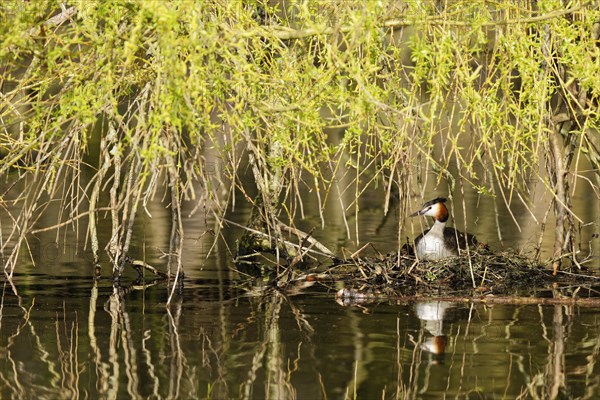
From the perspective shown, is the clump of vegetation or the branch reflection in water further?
the clump of vegetation

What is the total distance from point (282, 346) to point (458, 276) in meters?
3.15

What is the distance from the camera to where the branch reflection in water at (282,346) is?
7590 mm

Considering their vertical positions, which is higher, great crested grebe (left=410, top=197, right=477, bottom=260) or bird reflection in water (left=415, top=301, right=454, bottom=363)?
great crested grebe (left=410, top=197, right=477, bottom=260)

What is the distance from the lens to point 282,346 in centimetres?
884

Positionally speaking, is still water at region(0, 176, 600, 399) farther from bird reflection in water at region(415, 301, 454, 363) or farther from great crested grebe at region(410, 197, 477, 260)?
great crested grebe at region(410, 197, 477, 260)

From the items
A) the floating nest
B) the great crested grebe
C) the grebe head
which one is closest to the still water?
the floating nest

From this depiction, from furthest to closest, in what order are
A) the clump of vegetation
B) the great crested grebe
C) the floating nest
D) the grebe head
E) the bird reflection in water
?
1. the grebe head
2. the great crested grebe
3. the floating nest
4. the bird reflection in water
5. the clump of vegetation

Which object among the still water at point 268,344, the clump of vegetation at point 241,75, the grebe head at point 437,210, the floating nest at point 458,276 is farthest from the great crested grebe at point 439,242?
the clump of vegetation at point 241,75

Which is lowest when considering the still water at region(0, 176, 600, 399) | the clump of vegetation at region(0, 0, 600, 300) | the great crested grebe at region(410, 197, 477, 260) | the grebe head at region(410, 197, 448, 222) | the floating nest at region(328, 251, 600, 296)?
the still water at region(0, 176, 600, 399)

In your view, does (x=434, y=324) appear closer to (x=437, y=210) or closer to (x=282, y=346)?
(x=282, y=346)

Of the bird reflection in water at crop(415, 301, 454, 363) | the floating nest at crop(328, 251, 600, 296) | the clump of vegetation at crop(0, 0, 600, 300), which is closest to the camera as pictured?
the clump of vegetation at crop(0, 0, 600, 300)

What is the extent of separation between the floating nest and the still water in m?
0.38

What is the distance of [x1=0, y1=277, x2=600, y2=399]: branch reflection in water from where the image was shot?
24.9 ft

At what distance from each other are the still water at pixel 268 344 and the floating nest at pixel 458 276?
379mm
